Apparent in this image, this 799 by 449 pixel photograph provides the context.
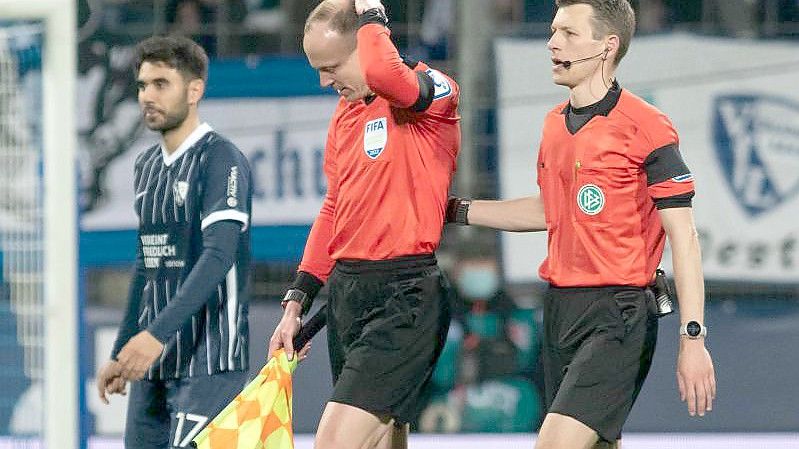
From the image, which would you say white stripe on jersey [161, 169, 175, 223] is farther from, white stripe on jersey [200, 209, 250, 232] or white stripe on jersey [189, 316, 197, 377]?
white stripe on jersey [189, 316, 197, 377]

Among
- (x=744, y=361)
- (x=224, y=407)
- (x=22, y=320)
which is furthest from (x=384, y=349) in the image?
(x=744, y=361)

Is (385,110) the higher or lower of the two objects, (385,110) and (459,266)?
the higher

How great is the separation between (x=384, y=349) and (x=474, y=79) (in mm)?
3521

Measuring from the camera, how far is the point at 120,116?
25.1 ft

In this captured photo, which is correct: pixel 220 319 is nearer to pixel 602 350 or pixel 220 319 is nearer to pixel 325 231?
pixel 325 231

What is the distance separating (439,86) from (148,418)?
1.27m

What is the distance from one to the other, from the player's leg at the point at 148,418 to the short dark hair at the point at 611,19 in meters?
1.59

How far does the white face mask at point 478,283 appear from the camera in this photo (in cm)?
759

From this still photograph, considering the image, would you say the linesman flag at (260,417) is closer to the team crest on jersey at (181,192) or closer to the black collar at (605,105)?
the team crest on jersey at (181,192)

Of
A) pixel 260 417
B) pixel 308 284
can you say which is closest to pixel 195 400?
pixel 260 417

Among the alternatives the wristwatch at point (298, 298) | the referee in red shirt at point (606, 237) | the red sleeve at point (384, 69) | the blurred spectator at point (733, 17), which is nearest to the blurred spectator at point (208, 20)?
the blurred spectator at point (733, 17)

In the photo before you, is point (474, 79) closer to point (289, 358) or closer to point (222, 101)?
point (222, 101)

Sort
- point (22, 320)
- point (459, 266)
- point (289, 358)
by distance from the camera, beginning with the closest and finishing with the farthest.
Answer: point (22, 320), point (289, 358), point (459, 266)

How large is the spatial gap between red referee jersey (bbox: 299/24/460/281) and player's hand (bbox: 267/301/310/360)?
226 mm
